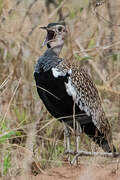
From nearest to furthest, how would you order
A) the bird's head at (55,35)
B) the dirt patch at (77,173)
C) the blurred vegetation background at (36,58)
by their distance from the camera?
1. the dirt patch at (77,173)
2. the bird's head at (55,35)
3. the blurred vegetation background at (36,58)

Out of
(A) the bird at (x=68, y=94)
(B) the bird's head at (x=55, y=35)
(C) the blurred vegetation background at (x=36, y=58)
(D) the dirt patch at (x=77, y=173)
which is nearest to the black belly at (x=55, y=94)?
(A) the bird at (x=68, y=94)

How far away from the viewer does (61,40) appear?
16.4ft

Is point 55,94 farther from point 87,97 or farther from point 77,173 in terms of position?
point 77,173

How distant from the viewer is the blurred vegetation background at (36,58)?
521 cm

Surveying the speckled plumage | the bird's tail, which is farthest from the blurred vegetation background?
the speckled plumage

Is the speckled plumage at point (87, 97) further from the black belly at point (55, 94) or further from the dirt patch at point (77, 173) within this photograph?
the dirt patch at point (77, 173)

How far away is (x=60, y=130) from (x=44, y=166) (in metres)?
1.39

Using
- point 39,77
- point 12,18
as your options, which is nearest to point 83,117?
point 39,77

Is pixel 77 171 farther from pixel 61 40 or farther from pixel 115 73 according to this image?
→ pixel 115 73

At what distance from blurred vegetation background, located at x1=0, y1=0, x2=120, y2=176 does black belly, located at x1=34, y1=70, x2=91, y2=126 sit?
14cm

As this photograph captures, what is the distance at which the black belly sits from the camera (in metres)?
4.50

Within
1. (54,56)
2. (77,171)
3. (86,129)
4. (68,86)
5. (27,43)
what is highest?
(27,43)

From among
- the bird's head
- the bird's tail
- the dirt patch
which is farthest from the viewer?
the bird's head

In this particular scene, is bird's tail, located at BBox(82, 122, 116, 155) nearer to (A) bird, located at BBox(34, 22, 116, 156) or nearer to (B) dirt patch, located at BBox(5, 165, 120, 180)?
(A) bird, located at BBox(34, 22, 116, 156)
